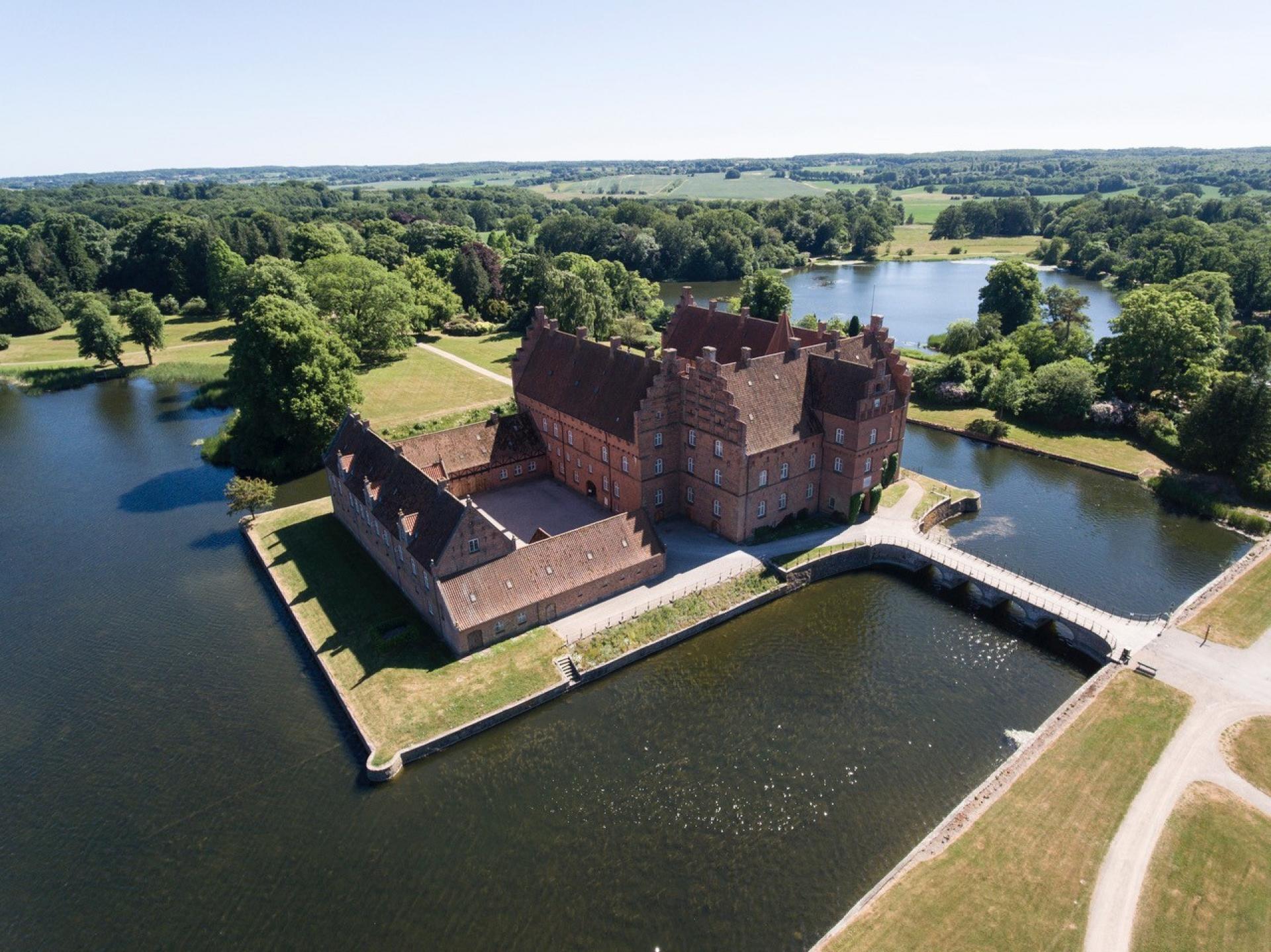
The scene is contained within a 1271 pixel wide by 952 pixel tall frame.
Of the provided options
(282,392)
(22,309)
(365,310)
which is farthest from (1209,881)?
(22,309)

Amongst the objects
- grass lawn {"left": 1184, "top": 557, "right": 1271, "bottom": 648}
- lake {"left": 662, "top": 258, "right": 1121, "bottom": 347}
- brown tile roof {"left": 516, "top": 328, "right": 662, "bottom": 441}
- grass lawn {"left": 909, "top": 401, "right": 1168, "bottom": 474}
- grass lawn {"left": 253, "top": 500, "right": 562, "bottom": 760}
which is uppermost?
brown tile roof {"left": 516, "top": 328, "right": 662, "bottom": 441}

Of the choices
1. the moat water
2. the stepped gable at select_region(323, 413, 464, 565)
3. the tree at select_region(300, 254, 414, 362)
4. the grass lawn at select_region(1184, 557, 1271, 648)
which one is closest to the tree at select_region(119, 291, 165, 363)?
the tree at select_region(300, 254, 414, 362)

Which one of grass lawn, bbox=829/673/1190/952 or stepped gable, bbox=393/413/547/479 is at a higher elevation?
stepped gable, bbox=393/413/547/479

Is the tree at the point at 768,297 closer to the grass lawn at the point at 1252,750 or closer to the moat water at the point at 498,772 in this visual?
the moat water at the point at 498,772

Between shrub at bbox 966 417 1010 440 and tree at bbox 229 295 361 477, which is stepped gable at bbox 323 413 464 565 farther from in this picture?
shrub at bbox 966 417 1010 440

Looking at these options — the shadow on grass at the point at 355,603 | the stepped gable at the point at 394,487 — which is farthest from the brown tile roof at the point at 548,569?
the shadow on grass at the point at 355,603

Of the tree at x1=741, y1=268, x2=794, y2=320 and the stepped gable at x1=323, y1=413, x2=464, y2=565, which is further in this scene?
the tree at x1=741, y1=268, x2=794, y2=320

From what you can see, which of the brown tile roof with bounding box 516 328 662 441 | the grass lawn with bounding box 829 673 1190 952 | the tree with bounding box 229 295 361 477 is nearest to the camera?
the grass lawn with bounding box 829 673 1190 952
